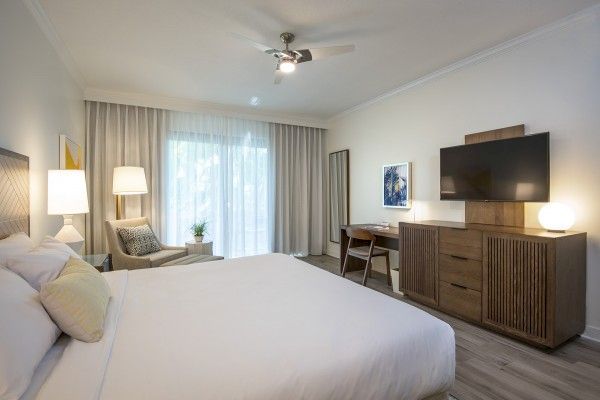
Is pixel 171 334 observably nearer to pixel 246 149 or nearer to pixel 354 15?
pixel 354 15

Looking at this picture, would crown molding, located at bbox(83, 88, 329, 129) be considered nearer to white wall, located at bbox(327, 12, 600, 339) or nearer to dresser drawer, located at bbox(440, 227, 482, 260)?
white wall, located at bbox(327, 12, 600, 339)

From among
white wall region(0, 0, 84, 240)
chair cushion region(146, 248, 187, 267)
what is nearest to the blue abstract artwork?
chair cushion region(146, 248, 187, 267)

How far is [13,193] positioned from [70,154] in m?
1.47

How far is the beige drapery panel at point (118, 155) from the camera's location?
3.70 m

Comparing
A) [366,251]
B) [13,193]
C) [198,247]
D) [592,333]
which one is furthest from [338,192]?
[13,193]

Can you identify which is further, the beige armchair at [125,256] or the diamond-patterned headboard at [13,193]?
the beige armchair at [125,256]

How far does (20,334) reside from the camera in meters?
0.87

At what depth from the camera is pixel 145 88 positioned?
366 centimetres

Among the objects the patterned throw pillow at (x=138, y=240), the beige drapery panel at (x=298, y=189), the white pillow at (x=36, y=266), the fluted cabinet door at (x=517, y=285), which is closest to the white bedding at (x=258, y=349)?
the white pillow at (x=36, y=266)

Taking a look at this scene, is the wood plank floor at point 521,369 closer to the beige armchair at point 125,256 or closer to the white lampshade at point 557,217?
the white lampshade at point 557,217

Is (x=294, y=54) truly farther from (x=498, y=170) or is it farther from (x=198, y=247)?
(x=198, y=247)

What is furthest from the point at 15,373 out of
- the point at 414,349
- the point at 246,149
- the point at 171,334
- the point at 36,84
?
the point at 246,149

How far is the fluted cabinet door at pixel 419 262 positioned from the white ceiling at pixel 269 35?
69.4 inches

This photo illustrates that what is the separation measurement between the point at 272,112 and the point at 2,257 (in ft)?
13.0
